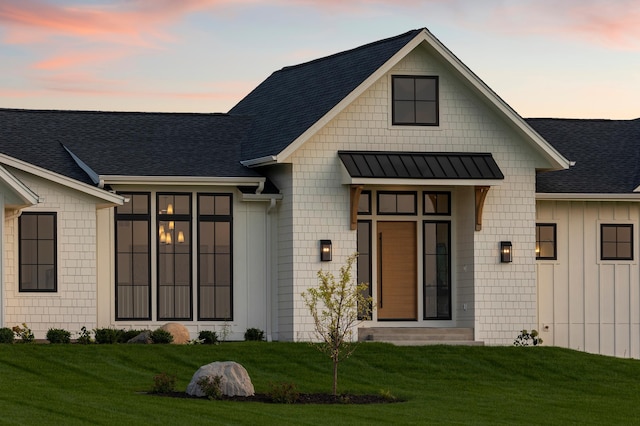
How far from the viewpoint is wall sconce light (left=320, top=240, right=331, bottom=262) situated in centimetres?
2961

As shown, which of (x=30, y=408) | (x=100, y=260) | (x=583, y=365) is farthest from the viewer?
(x=100, y=260)

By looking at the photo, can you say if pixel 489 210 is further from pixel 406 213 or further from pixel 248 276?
pixel 248 276

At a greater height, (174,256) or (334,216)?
(334,216)

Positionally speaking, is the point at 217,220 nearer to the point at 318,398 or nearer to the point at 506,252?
the point at 506,252

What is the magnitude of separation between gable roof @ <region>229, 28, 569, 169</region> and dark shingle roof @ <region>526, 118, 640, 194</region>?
5.33ft

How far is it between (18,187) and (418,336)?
9.21 metres

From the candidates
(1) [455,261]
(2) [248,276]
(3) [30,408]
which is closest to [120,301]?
(2) [248,276]

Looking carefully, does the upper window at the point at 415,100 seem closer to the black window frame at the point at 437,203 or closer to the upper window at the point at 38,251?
the black window frame at the point at 437,203

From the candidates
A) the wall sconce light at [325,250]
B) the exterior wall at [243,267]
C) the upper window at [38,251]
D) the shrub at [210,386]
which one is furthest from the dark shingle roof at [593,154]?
the shrub at [210,386]

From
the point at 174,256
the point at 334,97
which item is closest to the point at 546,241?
the point at 334,97

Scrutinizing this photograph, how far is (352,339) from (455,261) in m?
3.27

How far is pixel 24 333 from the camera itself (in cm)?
2809

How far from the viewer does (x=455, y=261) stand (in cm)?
→ 3147

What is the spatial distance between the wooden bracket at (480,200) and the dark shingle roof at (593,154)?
2129mm
